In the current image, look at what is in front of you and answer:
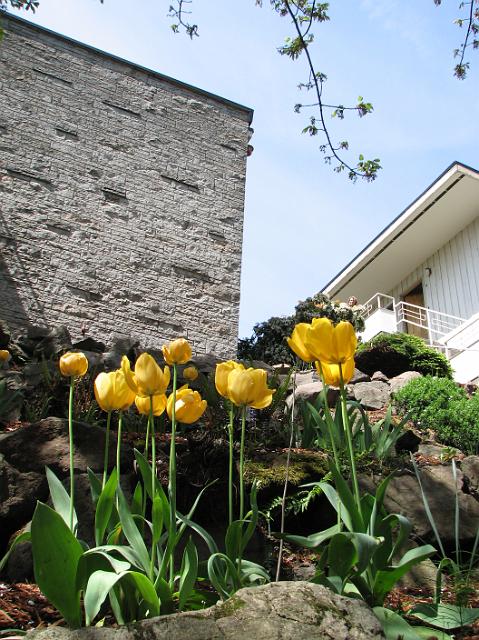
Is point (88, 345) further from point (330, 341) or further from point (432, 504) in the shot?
point (330, 341)

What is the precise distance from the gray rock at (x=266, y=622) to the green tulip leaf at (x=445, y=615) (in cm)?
40

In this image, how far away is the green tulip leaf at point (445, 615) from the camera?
206 centimetres

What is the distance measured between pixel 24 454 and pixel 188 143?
22.8 feet

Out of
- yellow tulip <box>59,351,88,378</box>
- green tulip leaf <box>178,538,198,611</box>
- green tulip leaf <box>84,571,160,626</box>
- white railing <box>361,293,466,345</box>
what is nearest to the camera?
green tulip leaf <box>84,571,160,626</box>

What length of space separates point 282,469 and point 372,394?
12.2ft

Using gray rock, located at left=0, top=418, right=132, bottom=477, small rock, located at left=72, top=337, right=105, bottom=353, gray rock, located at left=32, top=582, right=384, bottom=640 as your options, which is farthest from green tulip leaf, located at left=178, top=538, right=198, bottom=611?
small rock, located at left=72, top=337, right=105, bottom=353

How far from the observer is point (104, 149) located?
29.4ft

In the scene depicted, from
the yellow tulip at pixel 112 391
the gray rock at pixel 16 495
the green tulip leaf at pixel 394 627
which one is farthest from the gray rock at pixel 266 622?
the gray rock at pixel 16 495

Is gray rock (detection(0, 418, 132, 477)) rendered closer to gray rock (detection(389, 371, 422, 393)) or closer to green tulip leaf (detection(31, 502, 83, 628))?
green tulip leaf (detection(31, 502, 83, 628))

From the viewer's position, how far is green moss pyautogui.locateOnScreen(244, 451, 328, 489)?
144 inches

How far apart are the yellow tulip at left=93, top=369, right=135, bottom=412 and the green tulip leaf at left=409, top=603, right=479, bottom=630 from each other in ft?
3.82

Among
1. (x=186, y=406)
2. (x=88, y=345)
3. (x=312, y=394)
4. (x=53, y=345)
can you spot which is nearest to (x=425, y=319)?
(x=88, y=345)

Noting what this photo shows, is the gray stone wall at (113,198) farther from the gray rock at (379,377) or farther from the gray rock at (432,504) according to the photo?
the gray rock at (432,504)

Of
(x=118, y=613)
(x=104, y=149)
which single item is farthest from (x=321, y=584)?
(x=104, y=149)
